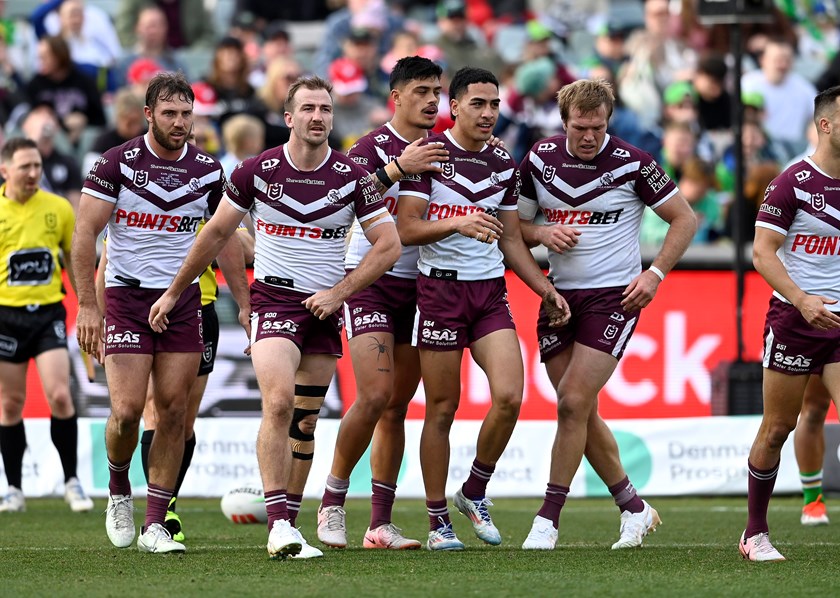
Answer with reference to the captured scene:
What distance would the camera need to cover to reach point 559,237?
8.55 metres

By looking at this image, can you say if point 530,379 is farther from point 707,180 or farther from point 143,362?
point 143,362

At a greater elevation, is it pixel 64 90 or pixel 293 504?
pixel 64 90

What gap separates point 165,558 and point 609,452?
278 cm

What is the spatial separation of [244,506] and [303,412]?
2147 mm

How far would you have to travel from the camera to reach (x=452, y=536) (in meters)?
8.60

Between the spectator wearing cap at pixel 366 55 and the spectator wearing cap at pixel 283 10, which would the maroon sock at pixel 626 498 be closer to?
the spectator wearing cap at pixel 366 55

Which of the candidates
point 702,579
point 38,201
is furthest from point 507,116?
point 702,579

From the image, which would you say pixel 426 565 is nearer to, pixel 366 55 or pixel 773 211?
pixel 773 211

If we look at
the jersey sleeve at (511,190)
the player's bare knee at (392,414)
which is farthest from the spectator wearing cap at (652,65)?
the player's bare knee at (392,414)

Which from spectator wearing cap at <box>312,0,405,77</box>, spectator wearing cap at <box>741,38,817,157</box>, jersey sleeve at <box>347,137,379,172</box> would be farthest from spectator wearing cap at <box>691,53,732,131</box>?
jersey sleeve at <box>347,137,379,172</box>

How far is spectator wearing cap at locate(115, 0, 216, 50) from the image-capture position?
18750 mm

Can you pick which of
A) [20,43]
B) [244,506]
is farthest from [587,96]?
[20,43]

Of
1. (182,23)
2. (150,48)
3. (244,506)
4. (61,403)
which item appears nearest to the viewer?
(244,506)

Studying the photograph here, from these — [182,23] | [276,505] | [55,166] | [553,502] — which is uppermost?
[182,23]
